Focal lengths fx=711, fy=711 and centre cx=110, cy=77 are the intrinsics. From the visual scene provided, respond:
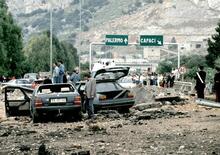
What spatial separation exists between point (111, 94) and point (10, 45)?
61.5 metres

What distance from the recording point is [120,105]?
84.9 feet

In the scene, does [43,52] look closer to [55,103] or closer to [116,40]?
[116,40]

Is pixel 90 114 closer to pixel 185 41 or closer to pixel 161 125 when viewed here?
pixel 161 125

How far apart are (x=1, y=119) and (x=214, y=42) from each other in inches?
2562

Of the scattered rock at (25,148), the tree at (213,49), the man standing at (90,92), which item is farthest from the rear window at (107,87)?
the tree at (213,49)

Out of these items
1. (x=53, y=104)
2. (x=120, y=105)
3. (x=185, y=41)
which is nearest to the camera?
(x=53, y=104)

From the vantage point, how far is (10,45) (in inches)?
3386

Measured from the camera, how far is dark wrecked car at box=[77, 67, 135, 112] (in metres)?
25.7

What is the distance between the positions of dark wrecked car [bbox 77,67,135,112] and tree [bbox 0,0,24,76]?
54.1 meters

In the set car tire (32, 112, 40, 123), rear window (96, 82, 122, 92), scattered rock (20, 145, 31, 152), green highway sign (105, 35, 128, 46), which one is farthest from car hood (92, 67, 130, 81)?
green highway sign (105, 35, 128, 46)

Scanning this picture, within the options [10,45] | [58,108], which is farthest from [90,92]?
[10,45]

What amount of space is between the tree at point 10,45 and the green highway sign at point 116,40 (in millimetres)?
12409

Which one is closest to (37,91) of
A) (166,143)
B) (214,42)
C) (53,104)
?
(53,104)

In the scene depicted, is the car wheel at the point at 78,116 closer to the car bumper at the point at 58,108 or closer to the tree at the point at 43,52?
the car bumper at the point at 58,108
